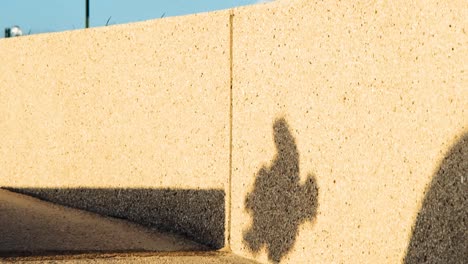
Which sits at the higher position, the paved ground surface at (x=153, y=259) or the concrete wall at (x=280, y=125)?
the concrete wall at (x=280, y=125)

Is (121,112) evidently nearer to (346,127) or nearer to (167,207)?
(167,207)

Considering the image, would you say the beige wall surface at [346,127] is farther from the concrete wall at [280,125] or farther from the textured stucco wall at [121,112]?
the textured stucco wall at [121,112]

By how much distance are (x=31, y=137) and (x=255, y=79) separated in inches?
171

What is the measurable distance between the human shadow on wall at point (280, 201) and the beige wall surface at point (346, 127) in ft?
0.04

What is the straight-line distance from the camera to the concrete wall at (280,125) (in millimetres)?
6527

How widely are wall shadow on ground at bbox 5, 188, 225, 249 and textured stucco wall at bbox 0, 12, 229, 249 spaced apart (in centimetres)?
2

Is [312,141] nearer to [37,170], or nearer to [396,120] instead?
[396,120]

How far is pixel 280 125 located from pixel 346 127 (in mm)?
856

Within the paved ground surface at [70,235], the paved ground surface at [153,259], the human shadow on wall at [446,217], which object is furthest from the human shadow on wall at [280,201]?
the human shadow on wall at [446,217]

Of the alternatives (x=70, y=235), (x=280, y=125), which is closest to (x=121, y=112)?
(x=70, y=235)

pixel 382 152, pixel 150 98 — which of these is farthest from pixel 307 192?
pixel 150 98

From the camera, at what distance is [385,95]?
6879 millimetres

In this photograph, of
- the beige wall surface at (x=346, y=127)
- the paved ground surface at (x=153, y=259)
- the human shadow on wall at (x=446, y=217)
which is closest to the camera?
the human shadow on wall at (x=446, y=217)

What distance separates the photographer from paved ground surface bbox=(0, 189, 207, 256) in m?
8.44
